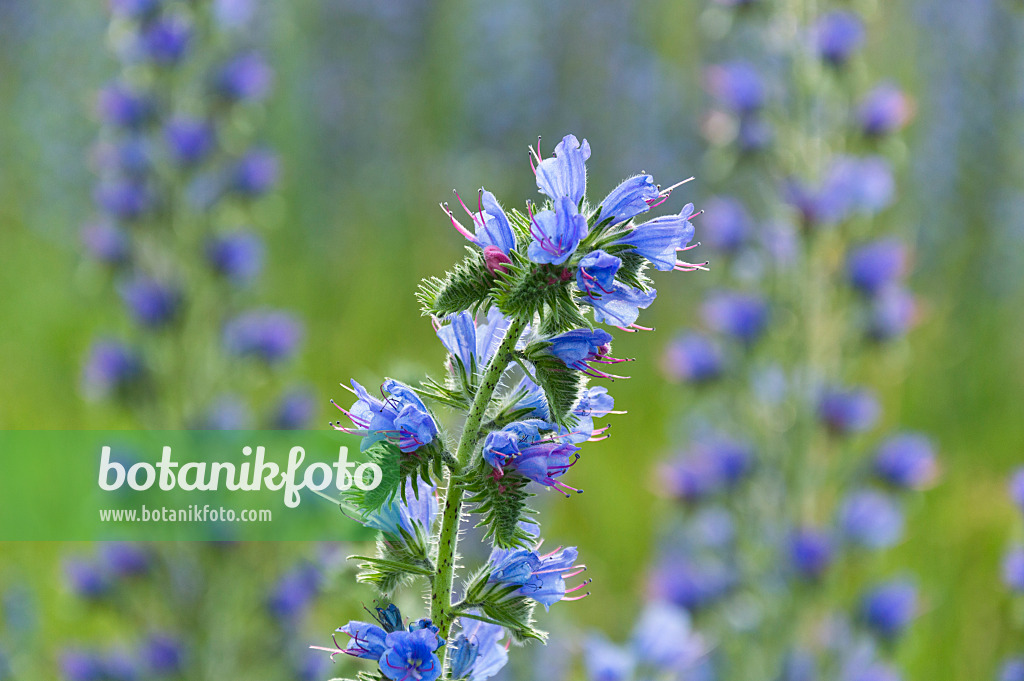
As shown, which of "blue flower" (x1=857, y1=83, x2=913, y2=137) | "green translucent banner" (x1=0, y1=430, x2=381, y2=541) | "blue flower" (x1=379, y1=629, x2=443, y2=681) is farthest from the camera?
"blue flower" (x1=857, y1=83, x2=913, y2=137)

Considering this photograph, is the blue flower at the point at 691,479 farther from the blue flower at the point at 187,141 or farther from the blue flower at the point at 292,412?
the blue flower at the point at 187,141

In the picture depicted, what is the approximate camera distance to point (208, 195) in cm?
Result: 371

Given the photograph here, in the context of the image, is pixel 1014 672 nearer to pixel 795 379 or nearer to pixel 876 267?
pixel 795 379

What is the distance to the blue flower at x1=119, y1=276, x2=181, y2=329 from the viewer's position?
3.50 m

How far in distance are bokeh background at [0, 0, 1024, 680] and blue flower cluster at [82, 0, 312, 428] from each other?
1.24ft

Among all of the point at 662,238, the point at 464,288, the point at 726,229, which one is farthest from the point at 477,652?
the point at 726,229

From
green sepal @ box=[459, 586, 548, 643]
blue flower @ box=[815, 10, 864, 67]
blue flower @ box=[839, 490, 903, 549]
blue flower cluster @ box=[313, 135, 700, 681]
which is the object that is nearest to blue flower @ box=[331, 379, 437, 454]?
blue flower cluster @ box=[313, 135, 700, 681]

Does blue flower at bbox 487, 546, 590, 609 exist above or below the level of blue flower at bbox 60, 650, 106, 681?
below

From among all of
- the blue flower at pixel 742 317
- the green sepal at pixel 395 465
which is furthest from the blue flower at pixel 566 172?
the blue flower at pixel 742 317

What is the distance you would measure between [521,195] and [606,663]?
8.44m

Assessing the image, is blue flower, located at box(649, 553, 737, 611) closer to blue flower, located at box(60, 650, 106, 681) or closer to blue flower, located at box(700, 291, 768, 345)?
blue flower, located at box(700, 291, 768, 345)

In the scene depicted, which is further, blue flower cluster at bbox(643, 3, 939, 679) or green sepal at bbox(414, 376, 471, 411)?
blue flower cluster at bbox(643, 3, 939, 679)

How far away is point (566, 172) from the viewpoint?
1237 millimetres

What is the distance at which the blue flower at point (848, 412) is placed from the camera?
3387 mm
